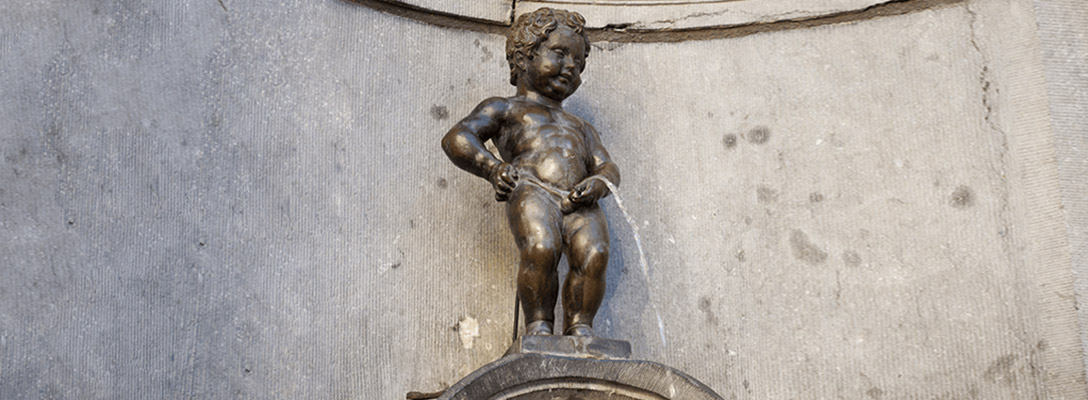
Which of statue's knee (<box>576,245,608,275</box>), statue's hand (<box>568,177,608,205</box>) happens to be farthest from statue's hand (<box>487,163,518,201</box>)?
statue's knee (<box>576,245,608,275</box>)

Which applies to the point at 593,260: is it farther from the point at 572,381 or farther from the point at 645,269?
the point at 645,269

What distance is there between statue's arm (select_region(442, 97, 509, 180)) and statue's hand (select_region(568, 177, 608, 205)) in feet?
0.75

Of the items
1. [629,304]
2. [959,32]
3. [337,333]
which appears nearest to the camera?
[337,333]

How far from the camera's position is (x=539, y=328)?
10.2 ft

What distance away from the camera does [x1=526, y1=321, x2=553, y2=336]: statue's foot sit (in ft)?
10.2

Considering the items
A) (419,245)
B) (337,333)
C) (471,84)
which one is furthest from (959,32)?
(337,333)

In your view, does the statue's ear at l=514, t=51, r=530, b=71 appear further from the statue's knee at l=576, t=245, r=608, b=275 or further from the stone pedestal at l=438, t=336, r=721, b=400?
the stone pedestal at l=438, t=336, r=721, b=400

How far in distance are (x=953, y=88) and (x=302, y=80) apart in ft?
6.81

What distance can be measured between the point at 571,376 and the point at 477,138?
80 centimetres

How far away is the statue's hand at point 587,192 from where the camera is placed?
3203 millimetres

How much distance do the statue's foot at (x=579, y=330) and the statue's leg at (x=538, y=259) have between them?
5 cm

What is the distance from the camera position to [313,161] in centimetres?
362

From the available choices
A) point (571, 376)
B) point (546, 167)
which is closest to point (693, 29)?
point (546, 167)

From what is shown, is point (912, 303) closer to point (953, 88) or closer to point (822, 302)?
point (822, 302)
